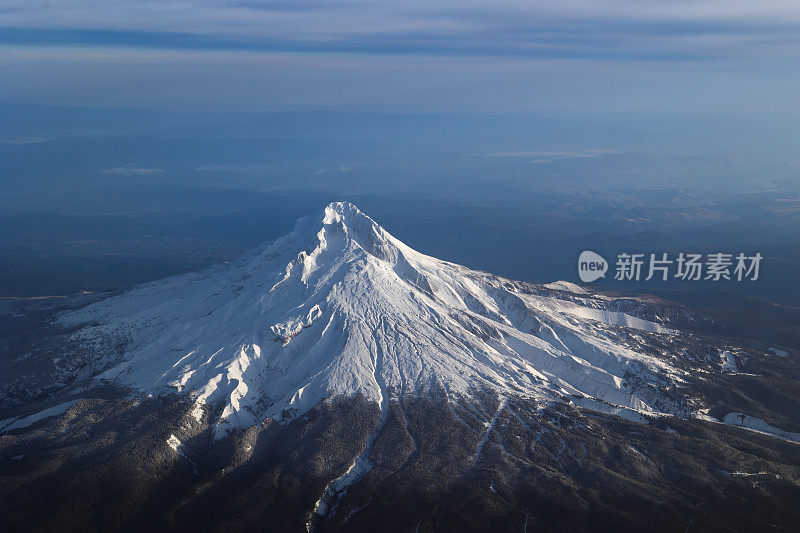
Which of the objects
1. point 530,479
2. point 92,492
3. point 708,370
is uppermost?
point 708,370

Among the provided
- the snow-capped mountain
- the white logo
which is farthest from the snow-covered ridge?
the white logo

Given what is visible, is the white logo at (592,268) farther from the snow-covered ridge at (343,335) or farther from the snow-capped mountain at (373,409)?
the snow-covered ridge at (343,335)

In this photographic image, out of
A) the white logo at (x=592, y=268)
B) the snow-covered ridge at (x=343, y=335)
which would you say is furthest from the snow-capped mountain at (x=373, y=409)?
the white logo at (x=592, y=268)

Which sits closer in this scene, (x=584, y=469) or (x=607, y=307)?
(x=584, y=469)

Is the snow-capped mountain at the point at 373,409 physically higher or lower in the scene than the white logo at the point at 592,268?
lower

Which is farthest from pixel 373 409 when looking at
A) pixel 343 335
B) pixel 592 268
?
pixel 592 268

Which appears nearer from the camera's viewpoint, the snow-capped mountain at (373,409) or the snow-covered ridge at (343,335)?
the snow-capped mountain at (373,409)

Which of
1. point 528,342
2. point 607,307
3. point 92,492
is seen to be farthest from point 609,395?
point 92,492

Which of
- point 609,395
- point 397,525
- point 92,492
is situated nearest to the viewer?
point 397,525

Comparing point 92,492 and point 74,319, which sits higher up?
point 74,319

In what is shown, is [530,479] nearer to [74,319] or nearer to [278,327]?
[278,327]
